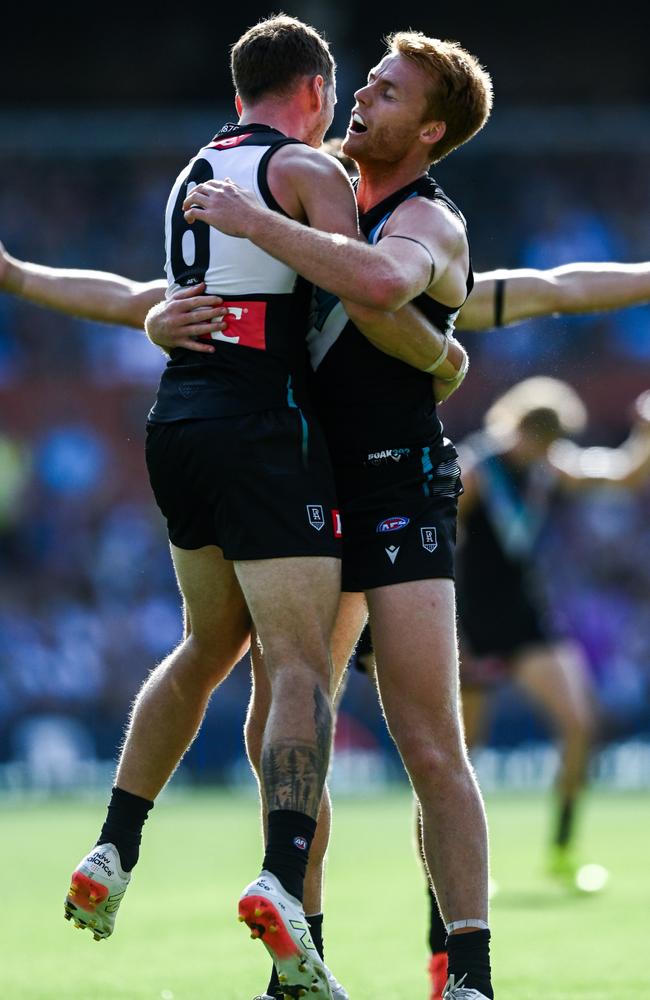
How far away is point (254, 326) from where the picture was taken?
4902mm

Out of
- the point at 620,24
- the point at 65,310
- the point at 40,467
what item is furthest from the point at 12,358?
the point at 65,310

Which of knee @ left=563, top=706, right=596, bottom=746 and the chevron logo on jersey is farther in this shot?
knee @ left=563, top=706, right=596, bottom=746

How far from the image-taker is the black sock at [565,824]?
10.1 metres

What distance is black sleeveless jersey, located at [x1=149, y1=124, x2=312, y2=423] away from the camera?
488 centimetres

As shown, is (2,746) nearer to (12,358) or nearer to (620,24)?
(12,358)

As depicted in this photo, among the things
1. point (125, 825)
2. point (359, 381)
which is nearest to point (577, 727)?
point (125, 825)

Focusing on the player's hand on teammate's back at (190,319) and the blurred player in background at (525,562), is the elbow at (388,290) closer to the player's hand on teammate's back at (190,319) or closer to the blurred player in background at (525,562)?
the player's hand on teammate's back at (190,319)

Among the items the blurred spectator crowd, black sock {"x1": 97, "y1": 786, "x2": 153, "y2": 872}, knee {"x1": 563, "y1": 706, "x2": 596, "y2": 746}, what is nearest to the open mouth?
black sock {"x1": 97, "y1": 786, "x2": 153, "y2": 872}

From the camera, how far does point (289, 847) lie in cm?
452

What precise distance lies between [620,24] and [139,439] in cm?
1153

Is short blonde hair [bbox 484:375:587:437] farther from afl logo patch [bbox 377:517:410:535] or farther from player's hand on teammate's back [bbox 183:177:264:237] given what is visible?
player's hand on teammate's back [bbox 183:177:264:237]

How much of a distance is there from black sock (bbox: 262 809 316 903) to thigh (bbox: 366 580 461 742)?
496 millimetres

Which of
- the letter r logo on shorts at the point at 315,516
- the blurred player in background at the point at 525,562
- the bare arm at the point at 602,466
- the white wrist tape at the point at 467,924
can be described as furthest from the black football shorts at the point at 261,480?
the blurred player in background at the point at 525,562

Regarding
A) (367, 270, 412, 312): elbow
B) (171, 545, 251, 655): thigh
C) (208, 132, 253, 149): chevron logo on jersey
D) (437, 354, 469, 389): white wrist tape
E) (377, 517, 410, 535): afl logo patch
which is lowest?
(171, 545, 251, 655): thigh
